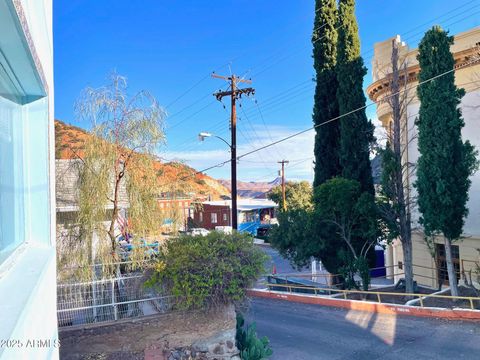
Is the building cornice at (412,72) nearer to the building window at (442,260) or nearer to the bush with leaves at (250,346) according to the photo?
the building window at (442,260)

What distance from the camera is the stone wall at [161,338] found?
6.05 metres

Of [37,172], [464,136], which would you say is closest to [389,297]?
[464,136]

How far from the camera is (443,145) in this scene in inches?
502

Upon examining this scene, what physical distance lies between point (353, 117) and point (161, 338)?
13.0m

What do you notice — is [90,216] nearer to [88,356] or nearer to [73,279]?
[73,279]

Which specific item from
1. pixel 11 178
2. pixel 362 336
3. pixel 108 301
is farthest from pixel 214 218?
pixel 11 178

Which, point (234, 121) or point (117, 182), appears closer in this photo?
point (117, 182)

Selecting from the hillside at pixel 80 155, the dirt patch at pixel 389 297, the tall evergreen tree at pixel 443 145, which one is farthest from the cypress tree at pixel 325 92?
the hillside at pixel 80 155

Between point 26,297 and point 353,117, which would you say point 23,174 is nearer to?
point 26,297

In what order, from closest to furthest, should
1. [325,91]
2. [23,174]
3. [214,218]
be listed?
1. [23,174]
2. [325,91]
3. [214,218]

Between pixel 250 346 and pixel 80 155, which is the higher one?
pixel 80 155

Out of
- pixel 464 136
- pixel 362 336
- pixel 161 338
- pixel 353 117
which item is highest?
pixel 353 117

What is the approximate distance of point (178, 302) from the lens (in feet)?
21.7

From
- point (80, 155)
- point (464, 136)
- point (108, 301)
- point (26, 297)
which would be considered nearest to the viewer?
point (26, 297)
